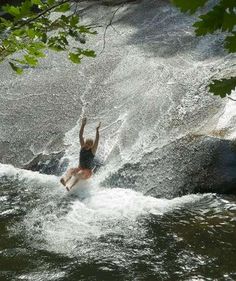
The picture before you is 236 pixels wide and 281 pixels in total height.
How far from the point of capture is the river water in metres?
6.38

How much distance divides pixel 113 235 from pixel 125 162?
2886 millimetres

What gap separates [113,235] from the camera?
23.1 feet

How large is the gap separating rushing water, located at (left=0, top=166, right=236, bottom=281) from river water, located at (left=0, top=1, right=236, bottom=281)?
0.06 ft

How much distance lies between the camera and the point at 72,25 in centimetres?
200

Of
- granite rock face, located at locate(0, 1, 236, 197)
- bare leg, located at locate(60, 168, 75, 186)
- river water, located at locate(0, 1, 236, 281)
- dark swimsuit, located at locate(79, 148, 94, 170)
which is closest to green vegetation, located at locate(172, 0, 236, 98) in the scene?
river water, located at locate(0, 1, 236, 281)

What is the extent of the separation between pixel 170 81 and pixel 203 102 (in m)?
1.48

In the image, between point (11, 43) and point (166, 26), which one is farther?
point (166, 26)

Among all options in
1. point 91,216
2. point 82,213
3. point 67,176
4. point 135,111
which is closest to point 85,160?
point 67,176

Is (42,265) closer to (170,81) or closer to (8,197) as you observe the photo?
(8,197)

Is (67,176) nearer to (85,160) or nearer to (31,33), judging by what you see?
(85,160)

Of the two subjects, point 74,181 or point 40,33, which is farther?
point 74,181

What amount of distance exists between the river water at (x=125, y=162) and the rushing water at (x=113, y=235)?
0.02 metres

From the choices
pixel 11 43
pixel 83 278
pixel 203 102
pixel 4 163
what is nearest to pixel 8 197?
pixel 4 163

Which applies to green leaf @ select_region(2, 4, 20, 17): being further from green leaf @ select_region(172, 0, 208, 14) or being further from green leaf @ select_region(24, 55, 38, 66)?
→ green leaf @ select_region(172, 0, 208, 14)
